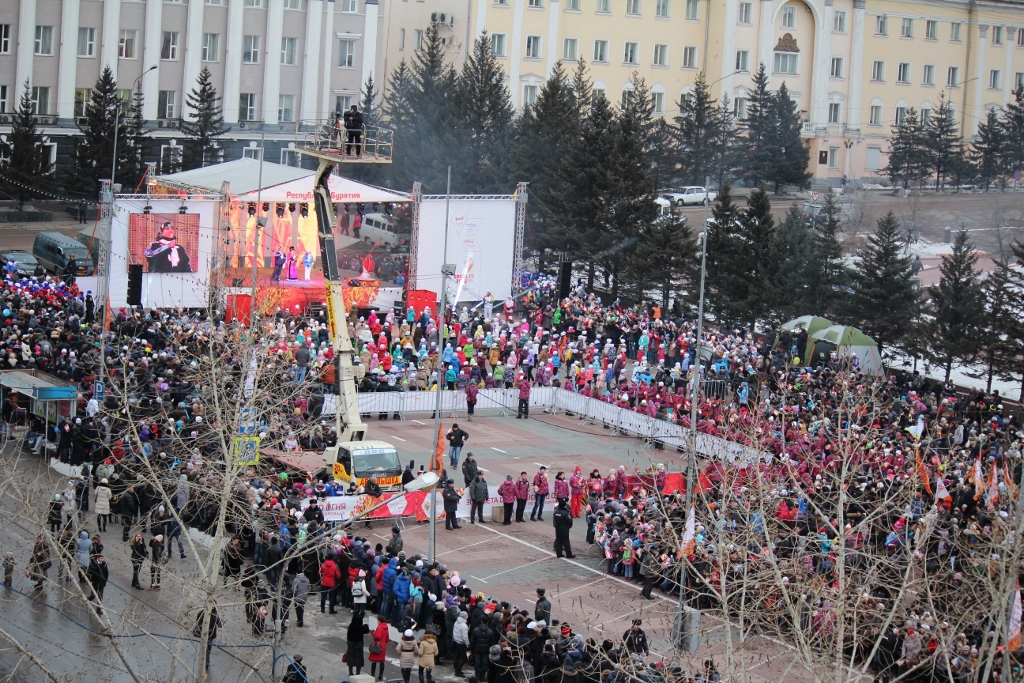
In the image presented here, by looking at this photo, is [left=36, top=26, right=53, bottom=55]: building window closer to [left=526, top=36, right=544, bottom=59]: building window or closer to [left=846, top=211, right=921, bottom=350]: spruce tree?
[left=526, top=36, right=544, bottom=59]: building window

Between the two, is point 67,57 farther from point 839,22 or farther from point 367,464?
point 367,464

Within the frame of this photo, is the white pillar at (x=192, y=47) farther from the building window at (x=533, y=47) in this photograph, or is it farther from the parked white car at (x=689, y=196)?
the parked white car at (x=689, y=196)

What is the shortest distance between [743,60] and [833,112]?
679cm

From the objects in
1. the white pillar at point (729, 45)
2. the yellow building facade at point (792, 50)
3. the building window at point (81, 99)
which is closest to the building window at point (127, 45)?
the building window at point (81, 99)

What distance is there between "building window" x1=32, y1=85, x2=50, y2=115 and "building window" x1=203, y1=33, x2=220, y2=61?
293 inches

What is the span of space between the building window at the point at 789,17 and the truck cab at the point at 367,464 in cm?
6062

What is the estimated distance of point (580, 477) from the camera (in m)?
30.3

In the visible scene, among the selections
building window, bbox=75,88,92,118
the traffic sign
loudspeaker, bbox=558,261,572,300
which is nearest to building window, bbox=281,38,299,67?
building window, bbox=75,88,92,118

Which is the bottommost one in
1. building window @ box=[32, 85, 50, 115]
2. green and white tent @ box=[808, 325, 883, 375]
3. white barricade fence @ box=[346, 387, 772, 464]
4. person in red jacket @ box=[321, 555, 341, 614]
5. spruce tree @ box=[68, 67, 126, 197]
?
person in red jacket @ box=[321, 555, 341, 614]

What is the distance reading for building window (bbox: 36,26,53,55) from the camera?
66.7 m

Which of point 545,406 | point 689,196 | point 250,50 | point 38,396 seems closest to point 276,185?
point 545,406

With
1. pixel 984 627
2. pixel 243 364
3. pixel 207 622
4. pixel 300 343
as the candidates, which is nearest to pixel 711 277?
pixel 300 343

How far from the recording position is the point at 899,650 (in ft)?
71.3

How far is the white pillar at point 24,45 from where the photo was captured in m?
65.8
